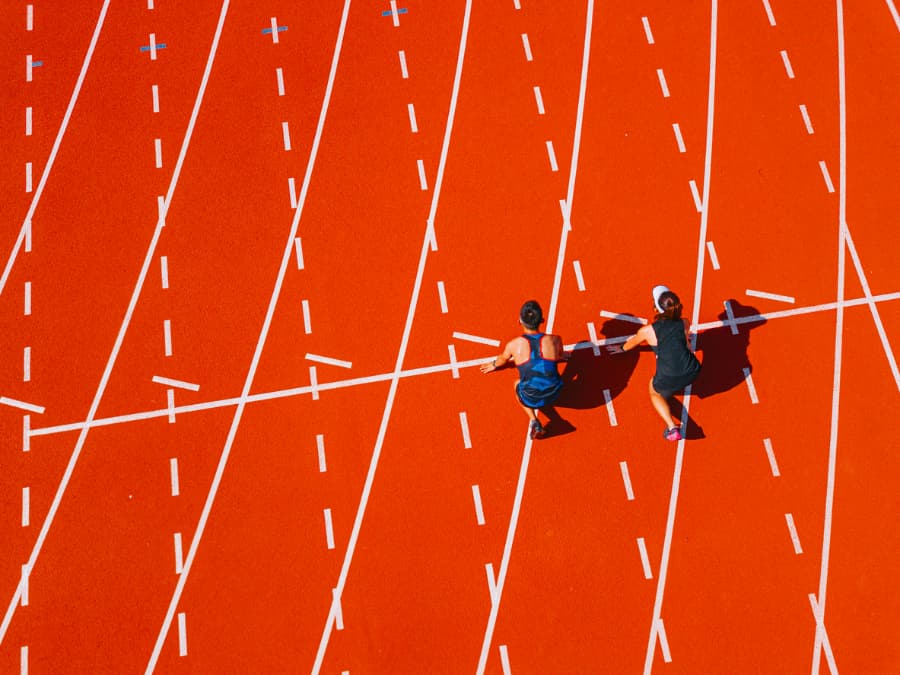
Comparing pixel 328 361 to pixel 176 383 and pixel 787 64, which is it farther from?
pixel 787 64

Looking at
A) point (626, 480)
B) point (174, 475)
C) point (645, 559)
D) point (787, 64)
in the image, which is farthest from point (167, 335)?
point (787, 64)

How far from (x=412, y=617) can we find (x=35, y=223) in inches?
265

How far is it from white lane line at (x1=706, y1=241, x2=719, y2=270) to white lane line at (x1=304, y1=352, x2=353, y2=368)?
14.6ft

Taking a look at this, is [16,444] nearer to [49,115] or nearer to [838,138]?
[49,115]

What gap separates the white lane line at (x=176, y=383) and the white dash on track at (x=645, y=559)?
532cm

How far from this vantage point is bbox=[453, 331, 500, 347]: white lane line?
8.18 metres

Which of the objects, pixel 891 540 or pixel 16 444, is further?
pixel 16 444

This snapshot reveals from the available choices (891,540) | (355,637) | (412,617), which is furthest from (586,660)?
(891,540)

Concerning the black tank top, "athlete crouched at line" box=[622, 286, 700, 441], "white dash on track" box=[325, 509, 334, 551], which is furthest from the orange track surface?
the black tank top

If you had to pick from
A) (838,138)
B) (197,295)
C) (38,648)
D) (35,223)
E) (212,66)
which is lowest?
(38,648)

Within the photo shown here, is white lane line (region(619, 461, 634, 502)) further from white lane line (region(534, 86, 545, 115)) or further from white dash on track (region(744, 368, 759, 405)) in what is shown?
white lane line (region(534, 86, 545, 115))

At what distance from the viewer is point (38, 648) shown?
7.53 meters

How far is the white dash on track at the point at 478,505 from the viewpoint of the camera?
7.71 metres

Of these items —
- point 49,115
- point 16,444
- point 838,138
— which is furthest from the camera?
point 49,115
